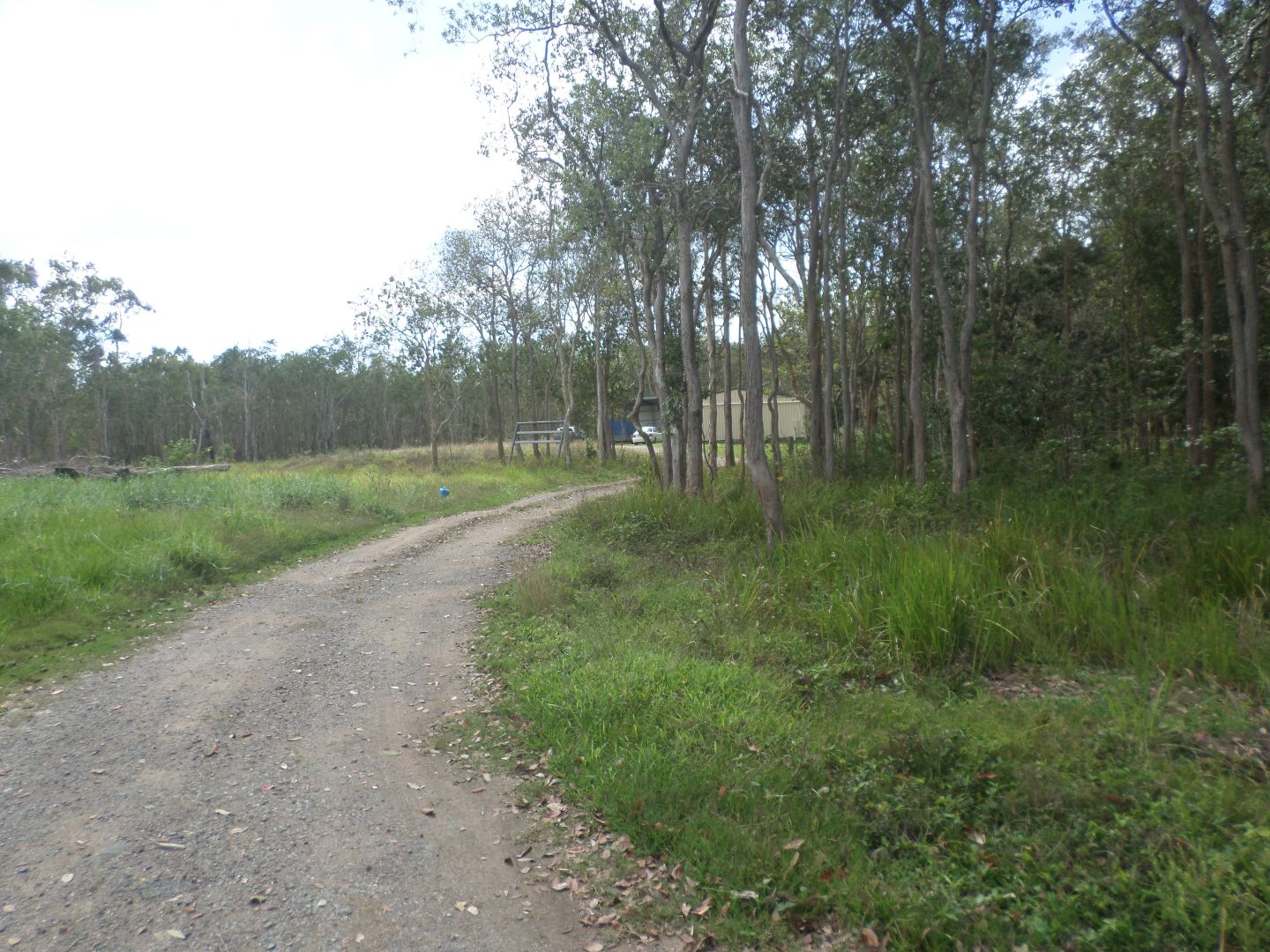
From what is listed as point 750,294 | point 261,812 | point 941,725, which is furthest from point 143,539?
point 941,725

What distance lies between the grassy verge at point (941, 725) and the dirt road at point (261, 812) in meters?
0.78

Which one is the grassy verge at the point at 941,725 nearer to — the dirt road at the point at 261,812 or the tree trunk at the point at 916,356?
the dirt road at the point at 261,812

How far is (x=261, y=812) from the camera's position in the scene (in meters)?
4.49

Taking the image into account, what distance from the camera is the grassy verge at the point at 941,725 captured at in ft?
11.5

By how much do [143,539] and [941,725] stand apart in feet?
36.8

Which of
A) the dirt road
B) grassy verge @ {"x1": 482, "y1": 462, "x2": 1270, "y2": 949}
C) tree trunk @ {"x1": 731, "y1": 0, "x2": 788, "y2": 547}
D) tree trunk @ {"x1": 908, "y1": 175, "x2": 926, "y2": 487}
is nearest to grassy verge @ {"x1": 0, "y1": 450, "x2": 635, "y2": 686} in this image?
the dirt road

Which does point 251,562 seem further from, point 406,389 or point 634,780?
point 406,389

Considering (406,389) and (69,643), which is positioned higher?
(406,389)

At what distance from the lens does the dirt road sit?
3518 millimetres

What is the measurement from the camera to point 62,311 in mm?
46469

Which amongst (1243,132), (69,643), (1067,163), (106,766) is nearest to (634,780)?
(106,766)

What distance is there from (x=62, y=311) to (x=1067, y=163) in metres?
52.3

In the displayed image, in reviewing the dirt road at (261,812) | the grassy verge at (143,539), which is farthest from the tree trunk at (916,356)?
the grassy verge at (143,539)

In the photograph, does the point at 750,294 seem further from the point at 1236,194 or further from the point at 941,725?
the point at 941,725
